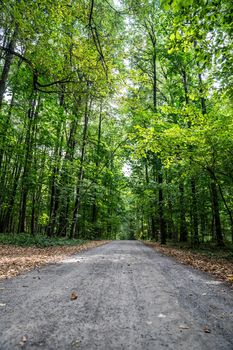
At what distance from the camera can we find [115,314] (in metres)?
2.54

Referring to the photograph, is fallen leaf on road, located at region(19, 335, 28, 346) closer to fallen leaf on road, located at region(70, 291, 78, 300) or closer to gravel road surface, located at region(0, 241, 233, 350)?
gravel road surface, located at region(0, 241, 233, 350)

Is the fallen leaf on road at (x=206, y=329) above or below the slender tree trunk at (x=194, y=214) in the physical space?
below

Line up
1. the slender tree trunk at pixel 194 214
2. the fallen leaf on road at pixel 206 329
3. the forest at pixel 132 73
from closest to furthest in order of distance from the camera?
the fallen leaf on road at pixel 206 329
the forest at pixel 132 73
the slender tree trunk at pixel 194 214

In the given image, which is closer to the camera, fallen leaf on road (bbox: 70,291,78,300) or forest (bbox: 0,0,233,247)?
fallen leaf on road (bbox: 70,291,78,300)

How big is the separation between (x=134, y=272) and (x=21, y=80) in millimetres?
12302

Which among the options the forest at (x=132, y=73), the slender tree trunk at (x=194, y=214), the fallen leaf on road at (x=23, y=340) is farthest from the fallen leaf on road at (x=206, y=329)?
the slender tree trunk at (x=194, y=214)

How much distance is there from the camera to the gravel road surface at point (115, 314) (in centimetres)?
194

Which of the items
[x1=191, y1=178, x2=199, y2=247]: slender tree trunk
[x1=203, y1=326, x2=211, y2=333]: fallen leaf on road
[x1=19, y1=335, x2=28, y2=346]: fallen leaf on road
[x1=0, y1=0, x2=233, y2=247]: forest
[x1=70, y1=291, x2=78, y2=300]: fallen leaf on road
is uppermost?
[x1=0, y1=0, x2=233, y2=247]: forest

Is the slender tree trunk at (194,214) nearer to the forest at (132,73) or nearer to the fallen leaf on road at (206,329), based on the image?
the forest at (132,73)

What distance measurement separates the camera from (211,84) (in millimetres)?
6469

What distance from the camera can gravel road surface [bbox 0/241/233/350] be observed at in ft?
6.36

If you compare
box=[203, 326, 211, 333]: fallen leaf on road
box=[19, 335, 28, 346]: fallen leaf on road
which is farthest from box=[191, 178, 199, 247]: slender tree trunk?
box=[19, 335, 28, 346]: fallen leaf on road

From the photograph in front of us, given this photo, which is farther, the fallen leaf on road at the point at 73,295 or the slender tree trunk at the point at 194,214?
the slender tree trunk at the point at 194,214

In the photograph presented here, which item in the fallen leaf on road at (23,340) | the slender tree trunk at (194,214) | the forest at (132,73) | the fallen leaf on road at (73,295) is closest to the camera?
the fallen leaf on road at (23,340)
